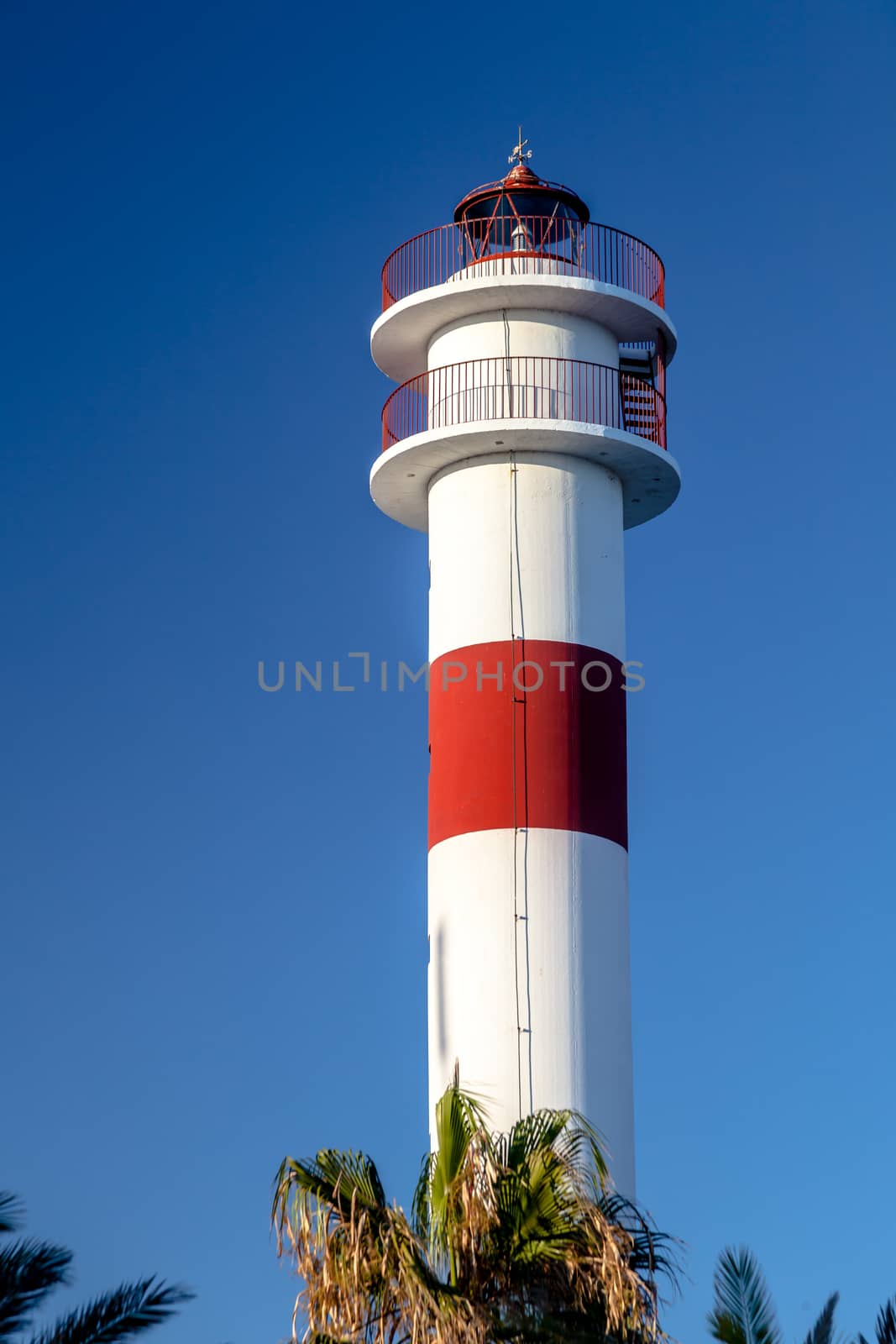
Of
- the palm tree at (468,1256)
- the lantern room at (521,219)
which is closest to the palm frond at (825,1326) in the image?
the palm tree at (468,1256)

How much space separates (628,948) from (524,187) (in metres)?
10.3

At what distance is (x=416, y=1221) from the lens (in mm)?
26969

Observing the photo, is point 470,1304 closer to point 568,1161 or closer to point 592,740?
point 568,1161

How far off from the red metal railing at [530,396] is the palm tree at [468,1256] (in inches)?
391

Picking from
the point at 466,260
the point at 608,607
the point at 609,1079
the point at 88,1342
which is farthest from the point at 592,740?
the point at 88,1342

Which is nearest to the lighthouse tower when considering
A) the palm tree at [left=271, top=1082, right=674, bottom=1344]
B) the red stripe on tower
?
the red stripe on tower

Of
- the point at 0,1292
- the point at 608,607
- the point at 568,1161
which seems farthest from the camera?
the point at 608,607

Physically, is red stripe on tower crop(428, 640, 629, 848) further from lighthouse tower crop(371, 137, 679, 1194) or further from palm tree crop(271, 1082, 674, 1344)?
palm tree crop(271, 1082, 674, 1344)

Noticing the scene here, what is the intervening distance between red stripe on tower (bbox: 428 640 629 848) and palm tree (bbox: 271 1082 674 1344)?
502 centimetres

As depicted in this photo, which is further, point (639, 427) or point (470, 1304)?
point (639, 427)

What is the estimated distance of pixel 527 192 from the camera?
112 ft

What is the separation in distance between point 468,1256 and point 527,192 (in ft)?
48.6

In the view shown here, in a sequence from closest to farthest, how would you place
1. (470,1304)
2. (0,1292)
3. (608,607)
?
(0,1292) → (470,1304) → (608,607)

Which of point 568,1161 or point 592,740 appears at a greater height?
point 592,740
